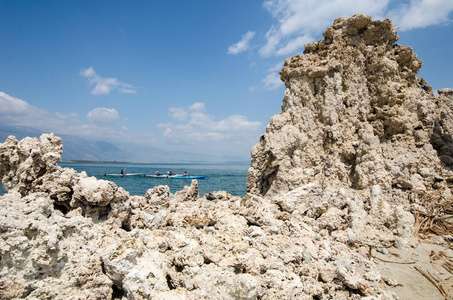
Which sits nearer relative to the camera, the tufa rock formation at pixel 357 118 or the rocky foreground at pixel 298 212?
the rocky foreground at pixel 298 212

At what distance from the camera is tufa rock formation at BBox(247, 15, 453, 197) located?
850 centimetres

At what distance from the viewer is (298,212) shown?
6914 mm

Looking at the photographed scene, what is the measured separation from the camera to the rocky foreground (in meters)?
3.38

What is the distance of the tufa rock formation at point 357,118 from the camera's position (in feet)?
27.9

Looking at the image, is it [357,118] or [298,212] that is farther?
[357,118]

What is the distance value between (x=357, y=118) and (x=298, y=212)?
461 centimetres

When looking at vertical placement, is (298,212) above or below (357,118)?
below

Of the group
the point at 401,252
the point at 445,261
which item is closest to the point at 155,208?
the point at 401,252

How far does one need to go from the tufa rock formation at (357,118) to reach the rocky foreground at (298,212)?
1.7 inches

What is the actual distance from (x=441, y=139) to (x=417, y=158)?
1.22m

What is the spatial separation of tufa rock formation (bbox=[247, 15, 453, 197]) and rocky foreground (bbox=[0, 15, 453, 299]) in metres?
0.04

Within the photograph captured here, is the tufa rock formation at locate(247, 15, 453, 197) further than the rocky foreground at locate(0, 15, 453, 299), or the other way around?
the tufa rock formation at locate(247, 15, 453, 197)

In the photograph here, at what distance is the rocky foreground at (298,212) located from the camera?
3375 millimetres

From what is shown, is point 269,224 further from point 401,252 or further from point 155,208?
point 401,252
